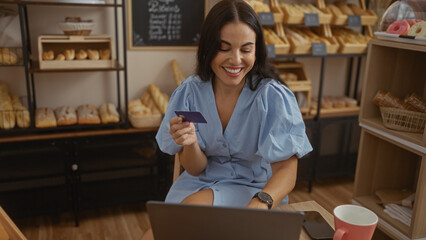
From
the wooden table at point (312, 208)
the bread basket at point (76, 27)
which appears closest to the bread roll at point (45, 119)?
the bread basket at point (76, 27)

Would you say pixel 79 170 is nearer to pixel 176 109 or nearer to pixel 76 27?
pixel 76 27

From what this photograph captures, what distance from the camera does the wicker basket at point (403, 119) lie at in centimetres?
171

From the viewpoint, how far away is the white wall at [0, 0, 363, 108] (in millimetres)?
2537

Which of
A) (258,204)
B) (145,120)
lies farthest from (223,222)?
(145,120)

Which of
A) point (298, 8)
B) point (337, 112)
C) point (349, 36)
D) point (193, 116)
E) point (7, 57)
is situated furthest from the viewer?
point (337, 112)

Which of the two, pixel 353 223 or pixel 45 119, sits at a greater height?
pixel 353 223

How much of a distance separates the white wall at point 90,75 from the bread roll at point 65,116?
0.52 feet

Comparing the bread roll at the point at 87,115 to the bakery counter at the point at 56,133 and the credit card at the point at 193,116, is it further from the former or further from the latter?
the credit card at the point at 193,116

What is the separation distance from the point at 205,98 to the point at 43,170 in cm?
150

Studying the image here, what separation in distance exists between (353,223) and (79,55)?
6.61 feet

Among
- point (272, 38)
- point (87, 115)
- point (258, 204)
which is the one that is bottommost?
point (87, 115)

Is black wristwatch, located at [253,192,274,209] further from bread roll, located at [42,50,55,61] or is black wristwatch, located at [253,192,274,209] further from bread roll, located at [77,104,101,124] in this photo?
bread roll, located at [42,50,55,61]

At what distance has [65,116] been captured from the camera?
8.11ft

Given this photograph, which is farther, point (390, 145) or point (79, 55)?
point (79, 55)
